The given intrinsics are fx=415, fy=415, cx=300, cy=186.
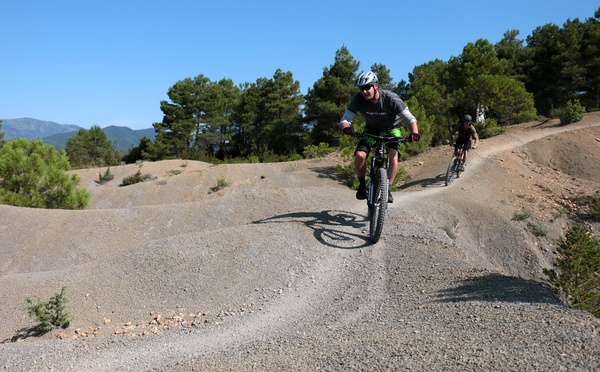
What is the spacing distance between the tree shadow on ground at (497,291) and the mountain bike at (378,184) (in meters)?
1.72

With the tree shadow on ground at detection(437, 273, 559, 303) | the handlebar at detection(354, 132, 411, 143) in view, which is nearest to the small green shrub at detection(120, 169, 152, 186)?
the handlebar at detection(354, 132, 411, 143)

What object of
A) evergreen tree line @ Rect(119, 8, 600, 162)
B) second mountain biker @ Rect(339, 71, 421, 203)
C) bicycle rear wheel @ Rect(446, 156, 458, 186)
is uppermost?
evergreen tree line @ Rect(119, 8, 600, 162)

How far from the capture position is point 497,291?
14.3 ft

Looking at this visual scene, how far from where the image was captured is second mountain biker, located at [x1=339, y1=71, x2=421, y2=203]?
5992mm

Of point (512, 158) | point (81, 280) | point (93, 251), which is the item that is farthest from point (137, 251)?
point (512, 158)

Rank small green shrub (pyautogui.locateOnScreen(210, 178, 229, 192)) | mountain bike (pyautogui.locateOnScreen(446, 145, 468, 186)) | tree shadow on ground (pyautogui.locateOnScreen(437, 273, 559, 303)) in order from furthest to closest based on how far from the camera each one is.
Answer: small green shrub (pyautogui.locateOnScreen(210, 178, 229, 192))
mountain bike (pyautogui.locateOnScreen(446, 145, 468, 186))
tree shadow on ground (pyautogui.locateOnScreen(437, 273, 559, 303))

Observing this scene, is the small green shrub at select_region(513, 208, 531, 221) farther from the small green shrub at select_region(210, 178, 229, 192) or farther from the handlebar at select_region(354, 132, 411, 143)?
the small green shrub at select_region(210, 178, 229, 192)

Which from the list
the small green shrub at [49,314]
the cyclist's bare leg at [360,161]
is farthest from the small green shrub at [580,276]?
the small green shrub at [49,314]

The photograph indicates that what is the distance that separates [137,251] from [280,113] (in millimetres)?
40831

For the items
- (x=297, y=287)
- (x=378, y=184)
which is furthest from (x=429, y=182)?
(x=297, y=287)

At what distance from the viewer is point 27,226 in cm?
998

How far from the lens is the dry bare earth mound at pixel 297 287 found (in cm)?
325

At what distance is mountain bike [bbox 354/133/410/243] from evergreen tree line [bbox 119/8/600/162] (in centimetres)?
1266

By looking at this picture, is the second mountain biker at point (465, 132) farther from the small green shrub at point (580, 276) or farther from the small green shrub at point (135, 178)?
the small green shrub at point (135, 178)
